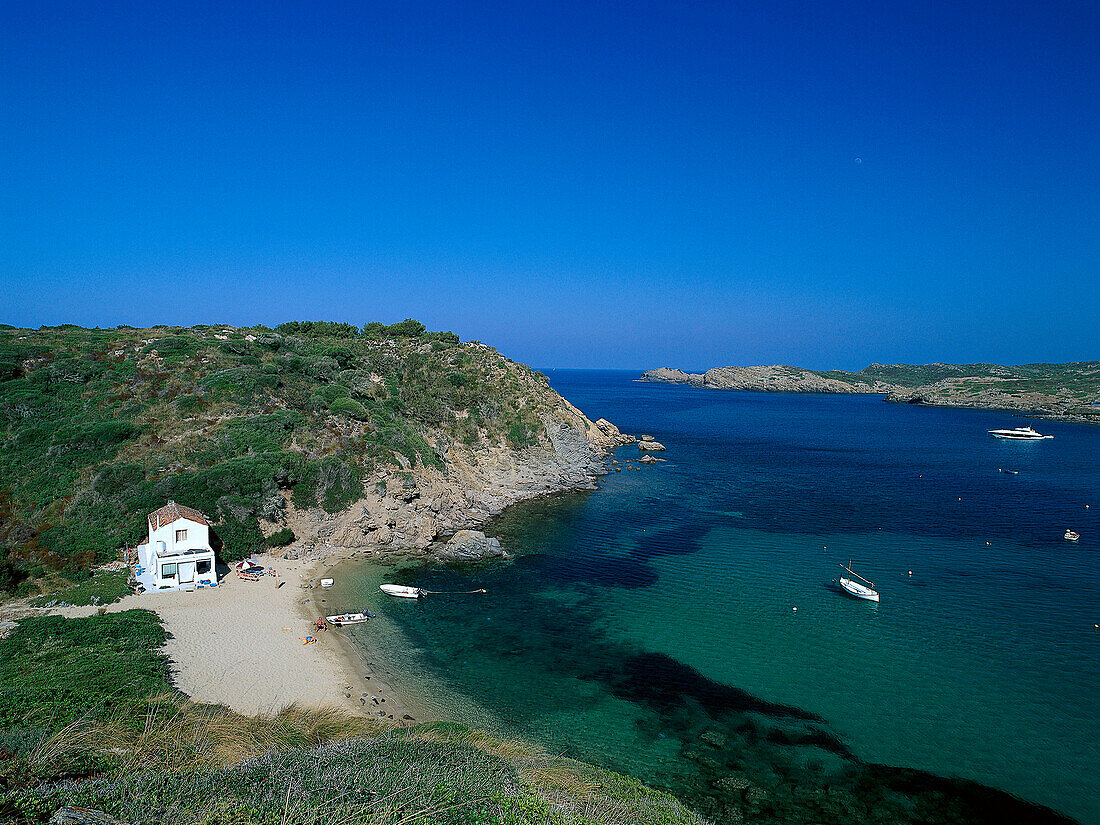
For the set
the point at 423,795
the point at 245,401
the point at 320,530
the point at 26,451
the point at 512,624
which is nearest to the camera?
the point at 423,795

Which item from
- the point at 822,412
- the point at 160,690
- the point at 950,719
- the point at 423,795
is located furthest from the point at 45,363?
the point at 822,412

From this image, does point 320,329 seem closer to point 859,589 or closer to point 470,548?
point 470,548

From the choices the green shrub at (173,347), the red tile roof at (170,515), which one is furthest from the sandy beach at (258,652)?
the green shrub at (173,347)

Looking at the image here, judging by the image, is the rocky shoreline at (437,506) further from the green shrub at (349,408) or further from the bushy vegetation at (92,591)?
the bushy vegetation at (92,591)

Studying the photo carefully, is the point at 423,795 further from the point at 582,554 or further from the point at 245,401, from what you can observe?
the point at 245,401

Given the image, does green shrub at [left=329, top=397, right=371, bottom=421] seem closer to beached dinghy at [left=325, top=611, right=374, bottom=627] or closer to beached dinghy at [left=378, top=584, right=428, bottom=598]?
beached dinghy at [left=378, top=584, right=428, bottom=598]

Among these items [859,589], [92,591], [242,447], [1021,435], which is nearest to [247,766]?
[92,591]
